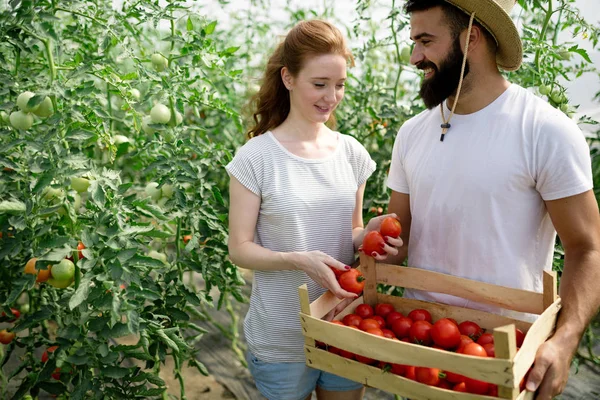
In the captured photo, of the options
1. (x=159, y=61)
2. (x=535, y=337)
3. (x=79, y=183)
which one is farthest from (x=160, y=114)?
(x=535, y=337)

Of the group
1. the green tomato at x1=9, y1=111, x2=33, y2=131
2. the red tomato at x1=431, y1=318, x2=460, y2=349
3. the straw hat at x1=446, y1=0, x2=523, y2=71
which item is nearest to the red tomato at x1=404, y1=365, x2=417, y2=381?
the red tomato at x1=431, y1=318, x2=460, y2=349

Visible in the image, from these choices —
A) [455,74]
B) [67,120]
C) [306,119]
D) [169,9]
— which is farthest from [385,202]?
[67,120]

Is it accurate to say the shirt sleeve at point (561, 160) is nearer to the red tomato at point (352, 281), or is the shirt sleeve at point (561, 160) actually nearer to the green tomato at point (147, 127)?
the red tomato at point (352, 281)

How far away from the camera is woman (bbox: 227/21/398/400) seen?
1.59 meters

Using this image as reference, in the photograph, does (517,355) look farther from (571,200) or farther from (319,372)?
(319,372)

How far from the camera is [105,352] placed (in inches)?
68.1

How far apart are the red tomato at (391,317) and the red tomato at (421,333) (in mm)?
79

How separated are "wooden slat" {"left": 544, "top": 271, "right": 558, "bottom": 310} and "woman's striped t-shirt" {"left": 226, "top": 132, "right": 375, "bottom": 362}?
1.98ft

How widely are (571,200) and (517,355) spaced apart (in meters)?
0.46

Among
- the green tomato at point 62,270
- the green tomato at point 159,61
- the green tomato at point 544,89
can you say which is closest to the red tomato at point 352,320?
the green tomato at point 62,270

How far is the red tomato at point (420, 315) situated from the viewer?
4.77 feet

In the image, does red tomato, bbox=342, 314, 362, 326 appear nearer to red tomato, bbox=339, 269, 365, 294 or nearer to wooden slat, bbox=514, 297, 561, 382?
red tomato, bbox=339, 269, 365, 294

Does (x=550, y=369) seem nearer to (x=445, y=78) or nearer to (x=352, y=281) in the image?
(x=352, y=281)

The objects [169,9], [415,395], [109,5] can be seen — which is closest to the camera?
[415,395]
